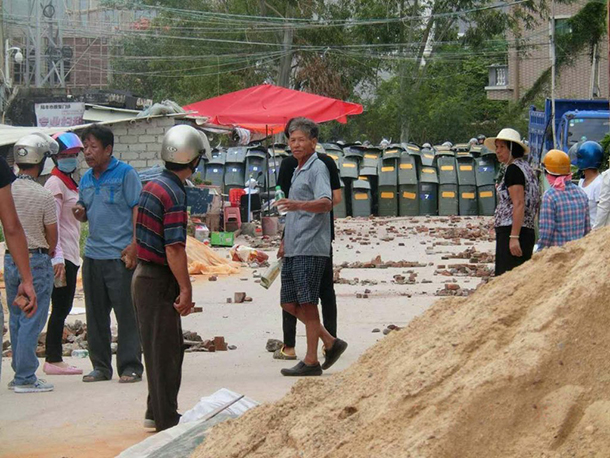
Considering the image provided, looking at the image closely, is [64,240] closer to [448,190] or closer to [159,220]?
[159,220]

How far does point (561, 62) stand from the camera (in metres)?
39.9

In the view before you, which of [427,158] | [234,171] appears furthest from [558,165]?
[427,158]

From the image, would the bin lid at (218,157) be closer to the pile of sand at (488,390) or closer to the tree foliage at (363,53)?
the tree foliage at (363,53)

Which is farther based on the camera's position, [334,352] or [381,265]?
[381,265]

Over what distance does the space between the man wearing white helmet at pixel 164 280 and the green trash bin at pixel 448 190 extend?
24268 mm

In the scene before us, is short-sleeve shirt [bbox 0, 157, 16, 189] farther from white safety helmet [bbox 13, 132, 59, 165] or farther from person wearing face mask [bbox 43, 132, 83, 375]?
person wearing face mask [bbox 43, 132, 83, 375]

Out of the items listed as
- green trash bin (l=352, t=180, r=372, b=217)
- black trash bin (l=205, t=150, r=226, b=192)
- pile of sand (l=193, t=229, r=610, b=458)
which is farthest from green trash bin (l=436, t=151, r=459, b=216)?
pile of sand (l=193, t=229, r=610, b=458)

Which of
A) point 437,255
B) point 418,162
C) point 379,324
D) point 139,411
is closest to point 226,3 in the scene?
point 418,162

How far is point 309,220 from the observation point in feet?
26.2

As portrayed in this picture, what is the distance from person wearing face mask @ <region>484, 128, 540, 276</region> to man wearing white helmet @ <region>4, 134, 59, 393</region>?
3295 millimetres

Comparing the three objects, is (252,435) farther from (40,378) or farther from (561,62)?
(561,62)

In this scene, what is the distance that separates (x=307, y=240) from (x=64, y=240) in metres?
1.94

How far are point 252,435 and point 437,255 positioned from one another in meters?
14.1

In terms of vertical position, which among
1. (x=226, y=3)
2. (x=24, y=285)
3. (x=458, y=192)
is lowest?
(x=458, y=192)
